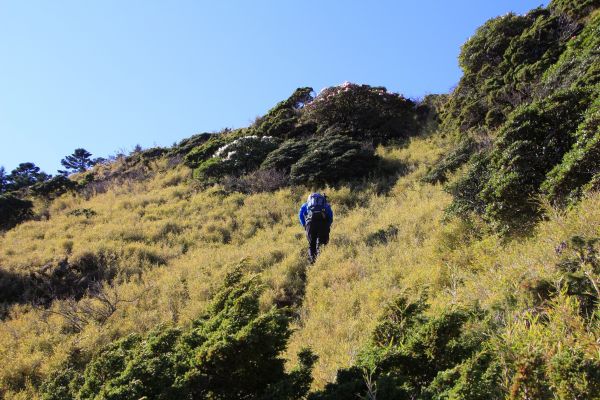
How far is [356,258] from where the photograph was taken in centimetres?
846

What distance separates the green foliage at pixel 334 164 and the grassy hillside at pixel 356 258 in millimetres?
81

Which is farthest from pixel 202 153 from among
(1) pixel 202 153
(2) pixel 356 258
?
(2) pixel 356 258

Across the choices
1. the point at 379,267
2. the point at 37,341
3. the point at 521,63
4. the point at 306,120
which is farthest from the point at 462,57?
the point at 37,341

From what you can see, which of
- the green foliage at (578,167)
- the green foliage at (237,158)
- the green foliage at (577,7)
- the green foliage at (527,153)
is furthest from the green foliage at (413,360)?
the green foliage at (577,7)

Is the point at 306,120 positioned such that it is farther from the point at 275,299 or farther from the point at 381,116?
the point at 275,299

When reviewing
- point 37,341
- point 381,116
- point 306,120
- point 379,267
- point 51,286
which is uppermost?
point 306,120

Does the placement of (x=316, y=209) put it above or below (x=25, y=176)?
below

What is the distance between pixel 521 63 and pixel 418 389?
15.4 meters

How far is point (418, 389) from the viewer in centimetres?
284

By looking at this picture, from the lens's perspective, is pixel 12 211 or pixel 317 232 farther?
pixel 12 211

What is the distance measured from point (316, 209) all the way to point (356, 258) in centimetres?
175

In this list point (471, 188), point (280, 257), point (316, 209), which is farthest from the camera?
point (280, 257)

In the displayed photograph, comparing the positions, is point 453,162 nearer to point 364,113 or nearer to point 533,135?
point 533,135

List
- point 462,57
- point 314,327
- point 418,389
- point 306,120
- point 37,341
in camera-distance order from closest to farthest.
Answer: point 418,389 → point 314,327 → point 37,341 → point 462,57 → point 306,120
